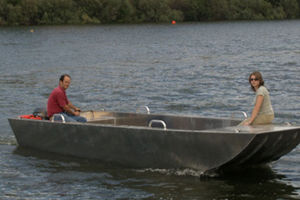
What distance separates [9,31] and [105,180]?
7717 centimetres

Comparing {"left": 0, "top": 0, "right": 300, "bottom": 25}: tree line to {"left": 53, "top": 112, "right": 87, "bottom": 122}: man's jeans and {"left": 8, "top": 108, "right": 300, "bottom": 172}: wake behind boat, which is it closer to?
{"left": 8, "top": 108, "right": 300, "bottom": 172}: wake behind boat

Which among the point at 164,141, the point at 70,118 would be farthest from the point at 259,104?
the point at 70,118

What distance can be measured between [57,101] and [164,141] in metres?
2.94

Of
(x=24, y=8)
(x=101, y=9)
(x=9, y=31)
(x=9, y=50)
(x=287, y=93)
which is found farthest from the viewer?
(x=101, y=9)

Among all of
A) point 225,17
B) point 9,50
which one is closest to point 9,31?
point 9,50

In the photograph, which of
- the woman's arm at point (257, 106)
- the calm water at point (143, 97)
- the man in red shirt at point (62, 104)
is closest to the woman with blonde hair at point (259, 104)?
the woman's arm at point (257, 106)

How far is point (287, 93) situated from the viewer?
25.1 metres

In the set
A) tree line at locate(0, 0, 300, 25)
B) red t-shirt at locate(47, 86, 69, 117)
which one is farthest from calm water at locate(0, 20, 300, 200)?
tree line at locate(0, 0, 300, 25)

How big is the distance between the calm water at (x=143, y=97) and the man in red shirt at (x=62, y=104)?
923 mm

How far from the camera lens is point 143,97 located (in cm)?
2511

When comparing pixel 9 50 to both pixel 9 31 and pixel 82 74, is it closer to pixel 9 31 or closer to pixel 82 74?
pixel 82 74

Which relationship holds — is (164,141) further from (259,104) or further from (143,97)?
(143,97)

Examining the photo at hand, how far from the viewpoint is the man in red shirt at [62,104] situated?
13.7 meters

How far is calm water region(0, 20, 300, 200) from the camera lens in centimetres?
1182
